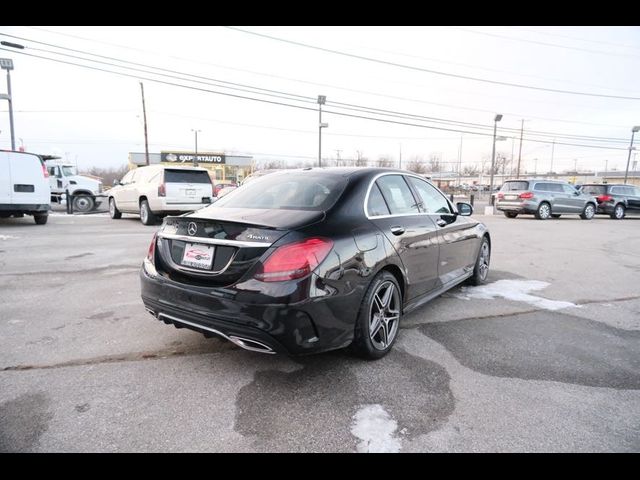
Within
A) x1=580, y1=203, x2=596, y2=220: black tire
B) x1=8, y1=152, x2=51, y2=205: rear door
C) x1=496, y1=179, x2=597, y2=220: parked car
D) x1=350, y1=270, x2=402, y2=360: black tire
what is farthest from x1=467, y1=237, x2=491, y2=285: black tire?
x1=580, y1=203, x2=596, y2=220: black tire

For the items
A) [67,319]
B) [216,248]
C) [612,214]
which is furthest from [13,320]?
[612,214]

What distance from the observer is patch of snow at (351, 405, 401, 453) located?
2066 millimetres

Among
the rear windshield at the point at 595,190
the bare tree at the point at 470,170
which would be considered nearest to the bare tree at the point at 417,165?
the bare tree at the point at 470,170

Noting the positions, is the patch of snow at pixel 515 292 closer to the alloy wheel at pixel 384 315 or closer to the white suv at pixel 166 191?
the alloy wheel at pixel 384 315

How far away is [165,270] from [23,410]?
117 centimetres

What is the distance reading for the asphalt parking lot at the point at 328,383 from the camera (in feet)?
7.04

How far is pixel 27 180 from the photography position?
10516mm

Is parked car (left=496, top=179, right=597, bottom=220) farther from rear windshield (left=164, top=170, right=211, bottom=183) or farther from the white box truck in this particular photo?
the white box truck

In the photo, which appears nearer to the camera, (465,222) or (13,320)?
(13,320)

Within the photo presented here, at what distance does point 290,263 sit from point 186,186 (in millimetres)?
10180

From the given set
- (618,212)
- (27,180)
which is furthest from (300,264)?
(618,212)

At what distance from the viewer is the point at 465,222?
4.83 meters

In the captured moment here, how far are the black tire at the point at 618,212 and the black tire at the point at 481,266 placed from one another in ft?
59.4

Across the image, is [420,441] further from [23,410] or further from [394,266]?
[23,410]
